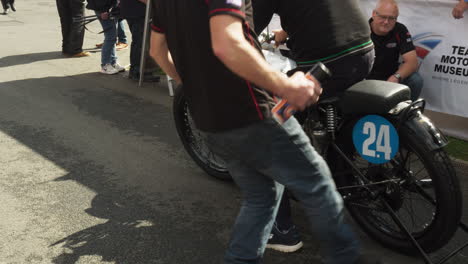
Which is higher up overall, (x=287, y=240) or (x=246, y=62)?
(x=246, y=62)

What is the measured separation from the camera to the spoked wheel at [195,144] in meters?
4.08

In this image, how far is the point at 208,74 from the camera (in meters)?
2.17

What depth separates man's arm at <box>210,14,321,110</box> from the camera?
1.95 m

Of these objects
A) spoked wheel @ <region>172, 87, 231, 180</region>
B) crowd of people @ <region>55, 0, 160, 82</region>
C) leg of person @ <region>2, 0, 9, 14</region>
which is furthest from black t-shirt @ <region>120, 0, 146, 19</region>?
leg of person @ <region>2, 0, 9, 14</region>

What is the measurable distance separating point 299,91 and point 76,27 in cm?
788

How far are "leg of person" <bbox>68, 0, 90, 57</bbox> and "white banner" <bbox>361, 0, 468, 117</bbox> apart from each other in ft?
18.9

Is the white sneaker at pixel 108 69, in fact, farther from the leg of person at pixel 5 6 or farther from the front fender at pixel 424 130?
the leg of person at pixel 5 6

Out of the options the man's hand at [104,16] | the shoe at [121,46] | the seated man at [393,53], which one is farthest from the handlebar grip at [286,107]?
the shoe at [121,46]

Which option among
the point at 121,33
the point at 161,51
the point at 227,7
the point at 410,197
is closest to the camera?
the point at 227,7

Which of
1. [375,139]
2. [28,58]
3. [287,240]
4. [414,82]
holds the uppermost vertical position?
[375,139]

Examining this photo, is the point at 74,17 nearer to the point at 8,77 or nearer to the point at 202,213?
the point at 8,77

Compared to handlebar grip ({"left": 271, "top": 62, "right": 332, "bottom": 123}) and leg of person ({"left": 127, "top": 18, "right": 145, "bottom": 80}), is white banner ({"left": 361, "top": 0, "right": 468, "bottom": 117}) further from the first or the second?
leg of person ({"left": 127, "top": 18, "right": 145, "bottom": 80})

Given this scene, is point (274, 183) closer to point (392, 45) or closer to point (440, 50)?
point (392, 45)

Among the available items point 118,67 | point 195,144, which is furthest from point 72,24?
point 195,144
